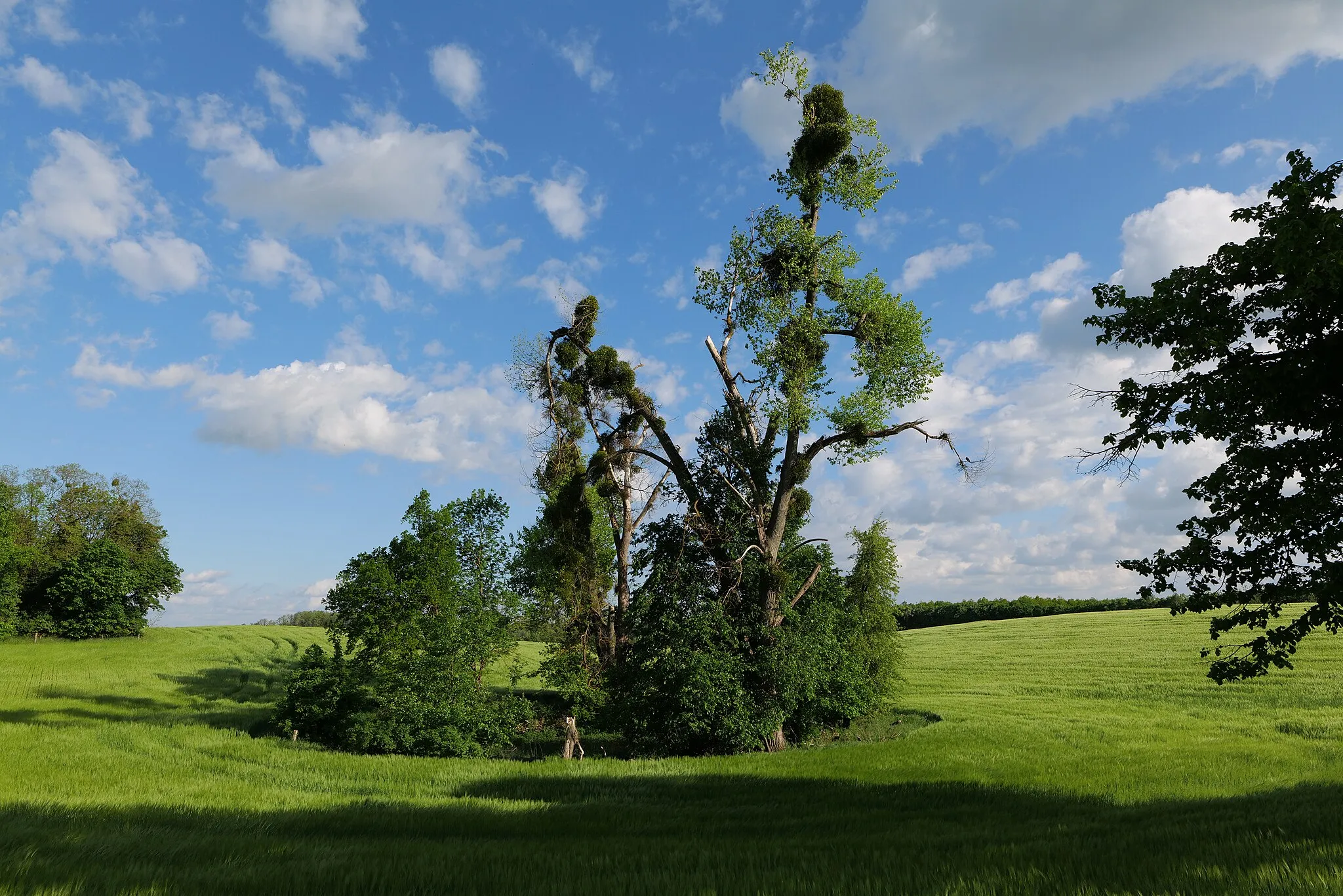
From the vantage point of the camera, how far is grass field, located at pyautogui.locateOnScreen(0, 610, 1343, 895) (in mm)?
5926

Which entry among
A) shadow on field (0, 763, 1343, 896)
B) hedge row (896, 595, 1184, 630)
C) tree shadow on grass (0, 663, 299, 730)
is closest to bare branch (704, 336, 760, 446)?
shadow on field (0, 763, 1343, 896)

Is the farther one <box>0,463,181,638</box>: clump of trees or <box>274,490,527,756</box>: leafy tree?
<box>0,463,181,638</box>: clump of trees

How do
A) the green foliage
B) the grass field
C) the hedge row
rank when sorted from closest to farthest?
the grass field → the green foliage → the hedge row

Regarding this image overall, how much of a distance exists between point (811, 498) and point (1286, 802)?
16116 millimetres

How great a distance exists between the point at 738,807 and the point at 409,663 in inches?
549

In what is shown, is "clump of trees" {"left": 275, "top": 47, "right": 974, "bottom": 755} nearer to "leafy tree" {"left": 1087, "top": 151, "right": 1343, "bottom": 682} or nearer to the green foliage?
the green foliage

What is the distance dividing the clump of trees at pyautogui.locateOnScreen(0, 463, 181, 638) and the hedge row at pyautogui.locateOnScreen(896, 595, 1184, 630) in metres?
70.5

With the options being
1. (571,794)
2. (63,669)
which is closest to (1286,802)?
(571,794)

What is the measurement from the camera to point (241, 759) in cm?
1939

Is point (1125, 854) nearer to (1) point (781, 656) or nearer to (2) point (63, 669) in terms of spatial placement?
(1) point (781, 656)

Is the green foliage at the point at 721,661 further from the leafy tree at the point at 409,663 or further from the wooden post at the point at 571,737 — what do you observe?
the leafy tree at the point at 409,663

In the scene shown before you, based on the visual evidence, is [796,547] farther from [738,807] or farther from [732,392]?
[738,807]

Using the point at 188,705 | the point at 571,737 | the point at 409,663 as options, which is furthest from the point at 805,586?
the point at 188,705

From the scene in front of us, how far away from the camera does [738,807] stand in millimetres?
13320
